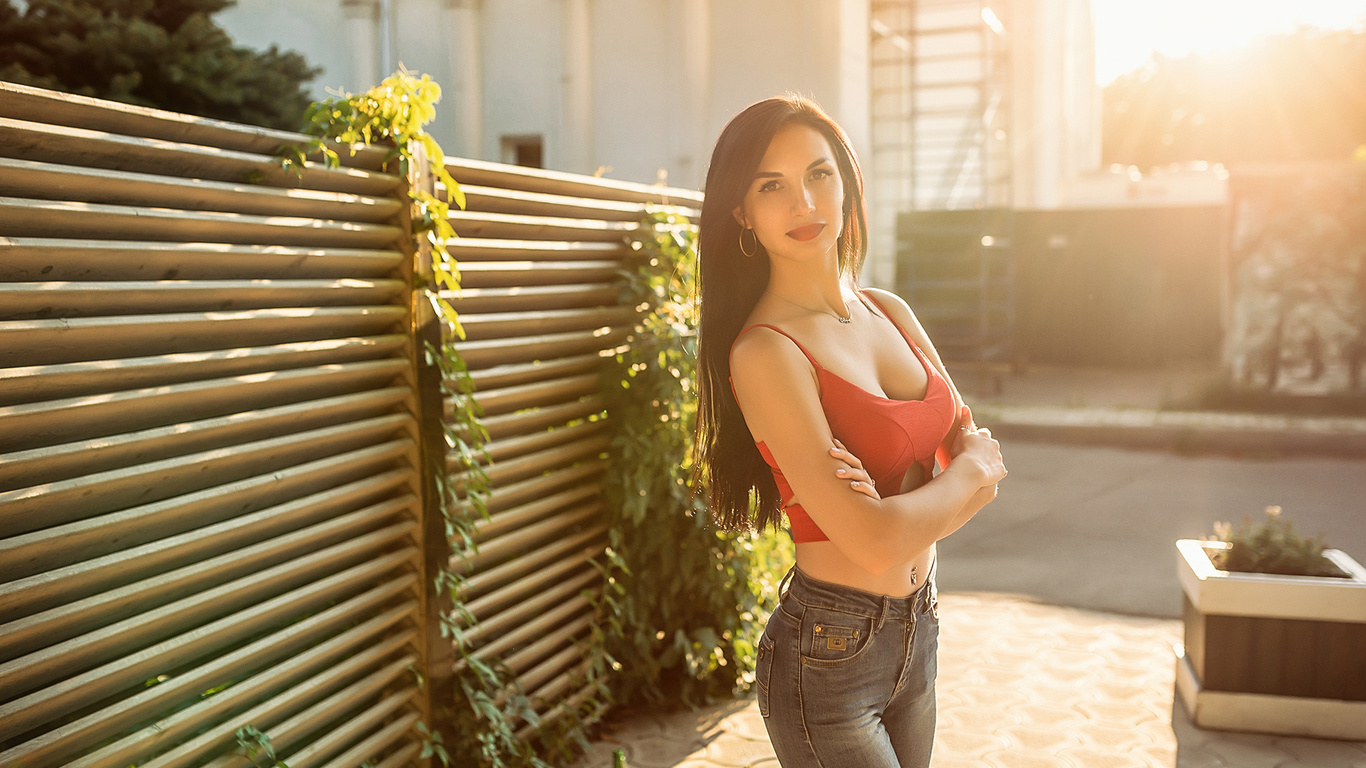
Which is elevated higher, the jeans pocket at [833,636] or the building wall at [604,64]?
the building wall at [604,64]

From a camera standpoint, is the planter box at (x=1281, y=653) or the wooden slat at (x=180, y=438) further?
the planter box at (x=1281, y=653)

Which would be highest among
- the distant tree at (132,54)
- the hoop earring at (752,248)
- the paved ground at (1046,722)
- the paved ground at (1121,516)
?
the distant tree at (132,54)

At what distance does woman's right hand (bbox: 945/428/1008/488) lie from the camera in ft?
6.23

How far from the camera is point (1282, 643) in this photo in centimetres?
390

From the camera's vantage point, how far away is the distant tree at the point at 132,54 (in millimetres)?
9023

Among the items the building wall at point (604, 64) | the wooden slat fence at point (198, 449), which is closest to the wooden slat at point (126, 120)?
the wooden slat fence at point (198, 449)

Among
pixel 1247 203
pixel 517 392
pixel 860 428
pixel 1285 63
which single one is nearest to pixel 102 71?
pixel 517 392

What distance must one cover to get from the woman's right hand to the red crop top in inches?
2.4

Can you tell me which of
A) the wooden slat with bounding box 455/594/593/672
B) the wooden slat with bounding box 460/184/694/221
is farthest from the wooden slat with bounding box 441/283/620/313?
the wooden slat with bounding box 455/594/593/672

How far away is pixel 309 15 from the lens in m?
14.4

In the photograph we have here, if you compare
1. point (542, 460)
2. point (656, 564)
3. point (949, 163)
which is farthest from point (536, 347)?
point (949, 163)

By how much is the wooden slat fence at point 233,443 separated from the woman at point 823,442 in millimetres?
1191

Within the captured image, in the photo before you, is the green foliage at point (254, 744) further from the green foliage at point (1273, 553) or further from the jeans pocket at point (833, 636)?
the green foliage at point (1273, 553)

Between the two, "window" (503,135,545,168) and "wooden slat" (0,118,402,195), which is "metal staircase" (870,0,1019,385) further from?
"wooden slat" (0,118,402,195)
